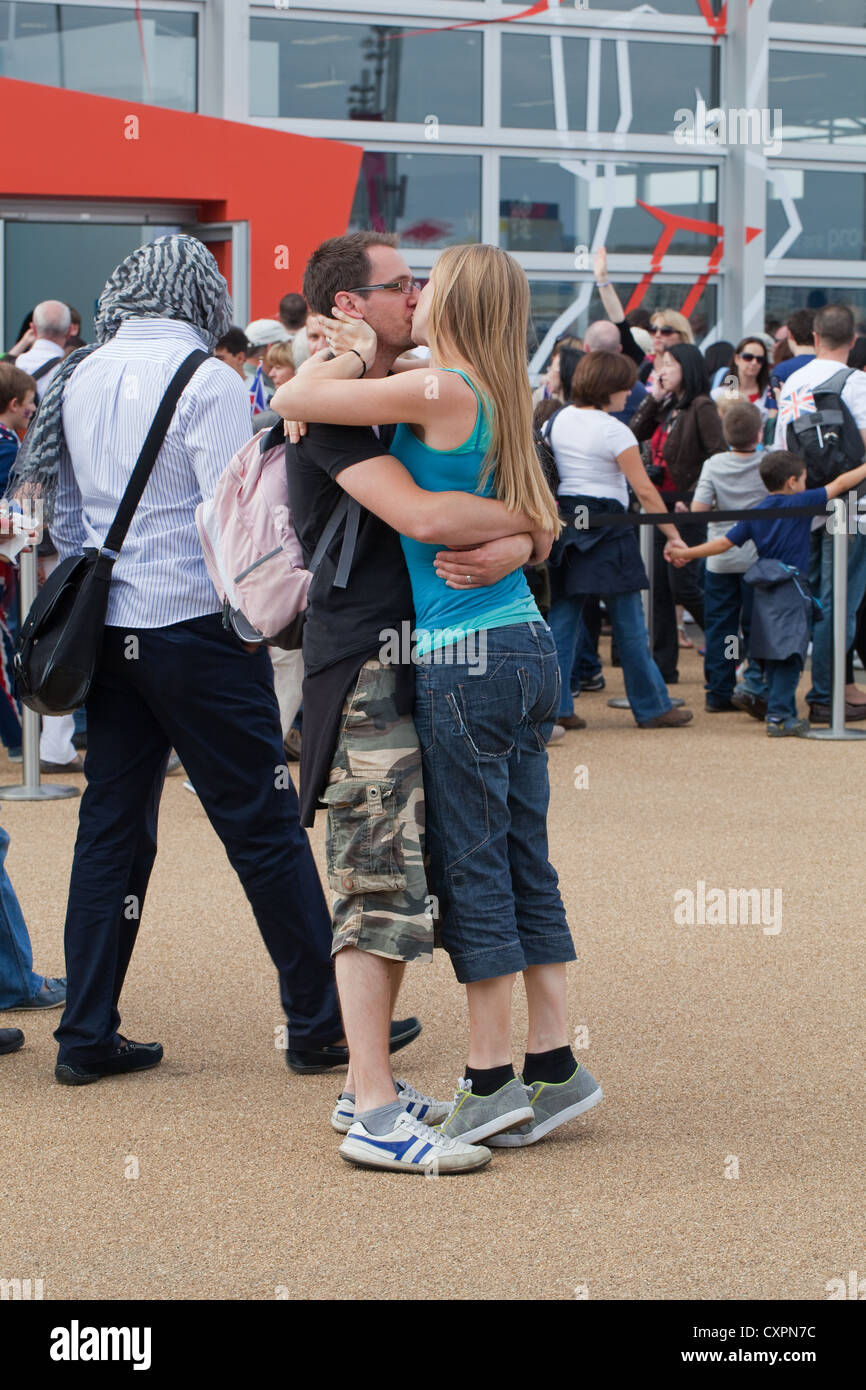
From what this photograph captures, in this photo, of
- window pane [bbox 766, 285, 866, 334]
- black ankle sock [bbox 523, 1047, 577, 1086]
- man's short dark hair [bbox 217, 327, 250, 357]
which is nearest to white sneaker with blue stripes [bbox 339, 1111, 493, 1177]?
black ankle sock [bbox 523, 1047, 577, 1086]

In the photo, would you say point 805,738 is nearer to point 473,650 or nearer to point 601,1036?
point 601,1036

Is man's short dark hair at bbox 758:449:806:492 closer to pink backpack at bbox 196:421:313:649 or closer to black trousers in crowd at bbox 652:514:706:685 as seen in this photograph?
black trousers in crowd at bbox 652:514:706:685

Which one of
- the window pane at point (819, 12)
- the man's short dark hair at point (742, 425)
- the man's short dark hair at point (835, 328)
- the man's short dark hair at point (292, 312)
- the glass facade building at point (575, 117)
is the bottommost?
the man's short dark hair at point (742, 425)

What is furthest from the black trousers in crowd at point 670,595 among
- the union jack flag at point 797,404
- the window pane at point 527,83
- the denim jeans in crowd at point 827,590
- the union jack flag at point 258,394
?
the window pane at point 527,83

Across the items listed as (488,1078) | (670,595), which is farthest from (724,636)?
(488,1078)

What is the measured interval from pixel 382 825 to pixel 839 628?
5613 mm

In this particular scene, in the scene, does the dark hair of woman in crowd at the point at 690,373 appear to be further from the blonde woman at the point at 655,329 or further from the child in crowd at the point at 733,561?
the blonde woman at the point at 655,329

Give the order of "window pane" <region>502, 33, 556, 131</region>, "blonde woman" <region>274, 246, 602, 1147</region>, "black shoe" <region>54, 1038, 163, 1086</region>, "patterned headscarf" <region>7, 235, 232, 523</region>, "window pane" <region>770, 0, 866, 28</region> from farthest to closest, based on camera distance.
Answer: "window pane" <region>770, 0, 866, 28</region> → "window pane" <region>502, 33, 556, 131</region> → "black shoe" <region>54, 1038, 163, 1086</region> → "patterned headscarf" <region>7, 235, 232, 523</region> → "blonde woman" <region>274, 246, 602, 1147</region>

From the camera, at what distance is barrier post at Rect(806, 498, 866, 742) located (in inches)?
331

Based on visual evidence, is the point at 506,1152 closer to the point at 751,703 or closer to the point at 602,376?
the point at 602,376

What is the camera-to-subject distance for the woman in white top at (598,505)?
27.7 ft

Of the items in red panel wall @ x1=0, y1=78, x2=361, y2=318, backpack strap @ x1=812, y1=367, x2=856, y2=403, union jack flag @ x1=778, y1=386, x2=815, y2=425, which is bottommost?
union jack flag @ x1=778, y1=386, x2=815, y2=425

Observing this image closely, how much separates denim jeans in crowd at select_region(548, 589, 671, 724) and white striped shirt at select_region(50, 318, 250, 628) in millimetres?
4718

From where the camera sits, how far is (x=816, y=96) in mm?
17297
